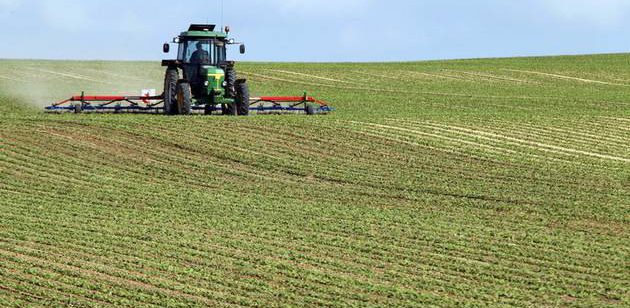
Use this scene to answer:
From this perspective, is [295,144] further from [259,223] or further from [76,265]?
[76,265]

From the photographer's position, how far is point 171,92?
32188mm

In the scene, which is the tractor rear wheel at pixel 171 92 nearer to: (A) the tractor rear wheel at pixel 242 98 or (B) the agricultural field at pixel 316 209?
(A) the tractor rear wheel at pixel 242 98

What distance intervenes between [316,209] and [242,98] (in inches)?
531

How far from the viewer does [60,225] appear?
1703 cm

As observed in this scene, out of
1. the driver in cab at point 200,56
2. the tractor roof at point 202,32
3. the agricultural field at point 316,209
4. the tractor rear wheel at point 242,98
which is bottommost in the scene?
the agricultural field at point 316,209

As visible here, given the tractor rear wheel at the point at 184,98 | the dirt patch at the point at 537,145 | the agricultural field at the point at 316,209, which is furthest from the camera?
the tractor rear wheel at the point at 184,98

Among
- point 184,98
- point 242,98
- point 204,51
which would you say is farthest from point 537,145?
point 204,51

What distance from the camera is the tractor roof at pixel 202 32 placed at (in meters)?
32.2

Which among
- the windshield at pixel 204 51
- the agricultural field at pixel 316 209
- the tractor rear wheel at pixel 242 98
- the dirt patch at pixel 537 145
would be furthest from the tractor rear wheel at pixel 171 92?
the dirt patch at pixel 537 145

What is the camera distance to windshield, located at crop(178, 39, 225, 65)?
3238 cm

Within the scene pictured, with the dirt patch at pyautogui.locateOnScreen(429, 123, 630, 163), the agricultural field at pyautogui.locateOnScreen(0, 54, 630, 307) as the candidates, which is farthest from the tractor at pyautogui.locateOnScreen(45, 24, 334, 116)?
the dirt patch at pyautogui.locateOnScreen(429, 123, 630, 163)

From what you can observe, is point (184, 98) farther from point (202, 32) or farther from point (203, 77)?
point (202, 32)

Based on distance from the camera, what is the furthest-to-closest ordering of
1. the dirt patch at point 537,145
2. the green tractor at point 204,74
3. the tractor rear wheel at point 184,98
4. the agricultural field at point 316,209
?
the green tractor at point 204,74 → the tractor rear wheel at point 184,98 → the dirt patch at point 537,145 → the agricultural field at point 316,209

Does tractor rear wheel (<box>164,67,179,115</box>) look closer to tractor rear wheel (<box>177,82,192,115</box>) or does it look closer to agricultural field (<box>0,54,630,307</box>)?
tractor rear wheel (<box>177,82,192,115</box>)
